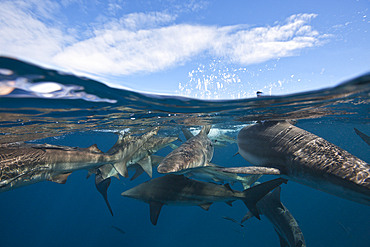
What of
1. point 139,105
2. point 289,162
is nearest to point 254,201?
point 289,162

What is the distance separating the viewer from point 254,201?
4656 millimetres

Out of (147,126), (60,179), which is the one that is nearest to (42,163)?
(60,179)

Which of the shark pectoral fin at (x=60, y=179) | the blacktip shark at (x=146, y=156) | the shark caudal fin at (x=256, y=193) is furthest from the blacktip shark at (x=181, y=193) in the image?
the shark pectoral fin at (x=60, y=179)

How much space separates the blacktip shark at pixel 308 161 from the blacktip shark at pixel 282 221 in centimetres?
277

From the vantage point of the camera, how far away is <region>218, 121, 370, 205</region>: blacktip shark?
2816mm

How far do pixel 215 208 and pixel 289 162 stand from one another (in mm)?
47976

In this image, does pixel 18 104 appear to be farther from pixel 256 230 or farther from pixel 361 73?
pixel 256 230

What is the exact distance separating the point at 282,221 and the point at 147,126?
12.9 metres

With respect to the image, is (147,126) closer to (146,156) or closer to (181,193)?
(146,156)

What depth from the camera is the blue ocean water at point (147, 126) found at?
6.92 metres

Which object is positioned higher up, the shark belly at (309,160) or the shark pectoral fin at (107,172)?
the shark belly at (309,160)

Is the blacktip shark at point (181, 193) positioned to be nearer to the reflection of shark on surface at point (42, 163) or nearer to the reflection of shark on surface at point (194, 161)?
the reflection of shark on surface at point (194, 161)

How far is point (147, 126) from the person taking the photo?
15953 millimetres

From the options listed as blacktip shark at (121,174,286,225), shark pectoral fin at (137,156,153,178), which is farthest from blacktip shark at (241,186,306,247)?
shark pectoral fin at (137,156,153,178)
